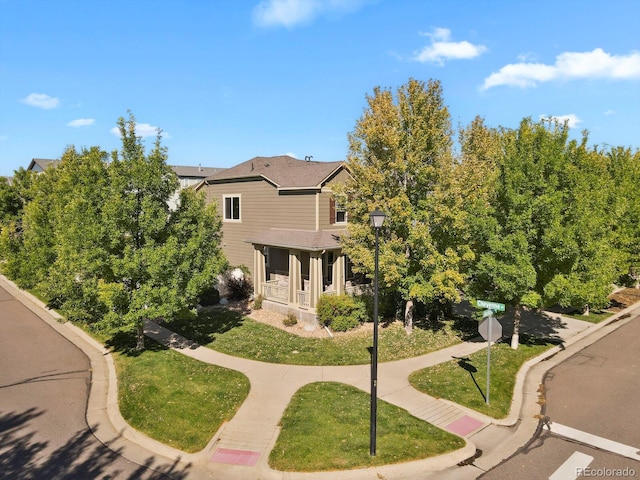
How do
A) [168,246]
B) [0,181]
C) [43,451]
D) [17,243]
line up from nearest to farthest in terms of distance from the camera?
[43,451] → [168,246] → [17,243] → [0,181]

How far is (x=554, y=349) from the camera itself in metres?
15.7

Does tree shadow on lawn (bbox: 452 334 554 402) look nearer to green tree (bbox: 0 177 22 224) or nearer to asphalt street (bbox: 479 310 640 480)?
asphalt street (bbox: 479 310 640 480)

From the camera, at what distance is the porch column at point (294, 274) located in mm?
20375

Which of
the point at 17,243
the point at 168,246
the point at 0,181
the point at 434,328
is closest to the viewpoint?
the point at 168,246

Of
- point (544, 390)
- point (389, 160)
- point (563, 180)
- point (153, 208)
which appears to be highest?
point (389, 160)

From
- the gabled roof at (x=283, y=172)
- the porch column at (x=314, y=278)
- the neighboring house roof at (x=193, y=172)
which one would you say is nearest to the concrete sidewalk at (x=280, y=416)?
the porch column at (x=314, y=278)

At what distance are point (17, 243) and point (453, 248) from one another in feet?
80.4

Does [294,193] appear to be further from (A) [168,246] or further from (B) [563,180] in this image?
(B) [563,180]

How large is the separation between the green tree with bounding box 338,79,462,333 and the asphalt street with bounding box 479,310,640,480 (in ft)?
15.6

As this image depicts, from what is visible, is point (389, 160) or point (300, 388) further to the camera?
point (389, 160)

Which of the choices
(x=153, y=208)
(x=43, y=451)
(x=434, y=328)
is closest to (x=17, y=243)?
(x=153, y=208)

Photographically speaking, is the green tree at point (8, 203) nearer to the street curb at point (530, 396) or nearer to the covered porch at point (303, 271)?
the covered porch at point (303, 271)

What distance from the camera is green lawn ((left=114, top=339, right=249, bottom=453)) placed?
9.89m

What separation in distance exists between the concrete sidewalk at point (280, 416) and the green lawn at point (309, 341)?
0.59m
